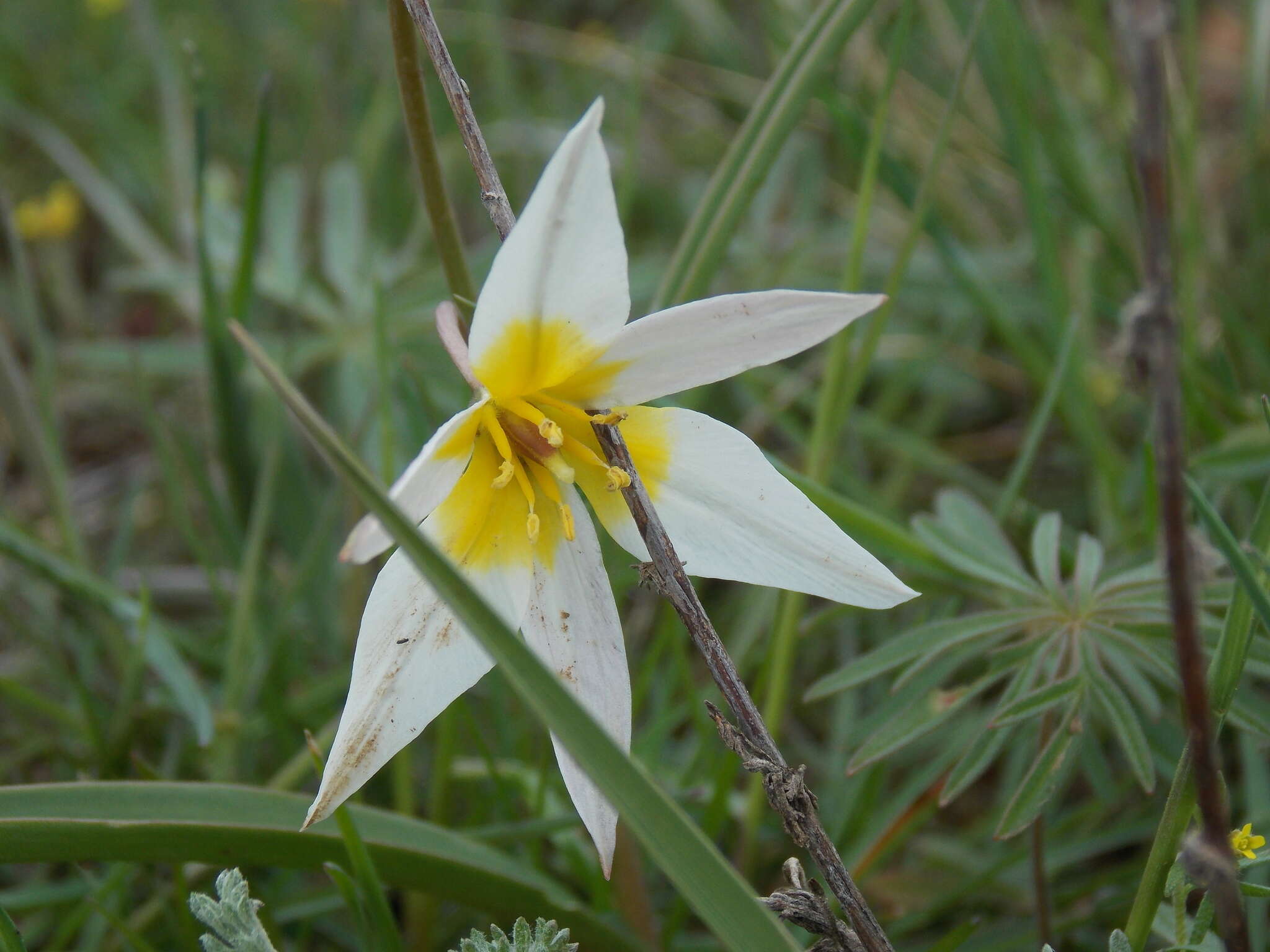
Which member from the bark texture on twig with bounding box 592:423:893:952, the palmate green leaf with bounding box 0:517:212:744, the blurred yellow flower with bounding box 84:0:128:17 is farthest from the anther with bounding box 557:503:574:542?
the blurred yellow flower with bounding box 84:0:128:17

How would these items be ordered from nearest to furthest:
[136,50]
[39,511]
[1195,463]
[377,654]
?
[377,654] < [1195,463] < [39,511] < [136,50]

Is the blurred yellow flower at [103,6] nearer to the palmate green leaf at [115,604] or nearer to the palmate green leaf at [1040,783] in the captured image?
the palmate green leaf at [115,604]

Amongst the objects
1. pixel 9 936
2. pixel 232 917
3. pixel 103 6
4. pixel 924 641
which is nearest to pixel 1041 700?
pixel 924 641

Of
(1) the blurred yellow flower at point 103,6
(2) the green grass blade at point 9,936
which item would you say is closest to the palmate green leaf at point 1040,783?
(2) the green grass blade at point 9,936

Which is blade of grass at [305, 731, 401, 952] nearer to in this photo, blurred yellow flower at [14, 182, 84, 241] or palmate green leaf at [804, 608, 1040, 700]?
palmate green leaf at [804, 608, 1040, 700]

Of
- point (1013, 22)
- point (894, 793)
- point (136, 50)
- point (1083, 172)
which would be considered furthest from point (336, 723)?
point (136, 50)

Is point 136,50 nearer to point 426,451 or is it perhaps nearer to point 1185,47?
point 1185,47
